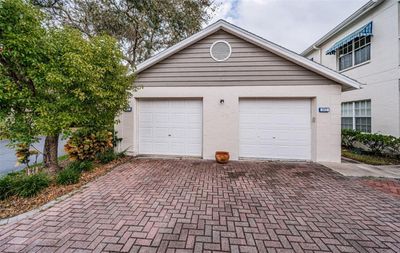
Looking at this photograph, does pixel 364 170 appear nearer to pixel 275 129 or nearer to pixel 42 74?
pixel 275 129

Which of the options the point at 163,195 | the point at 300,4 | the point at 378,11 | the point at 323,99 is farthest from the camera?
the point at 300,4

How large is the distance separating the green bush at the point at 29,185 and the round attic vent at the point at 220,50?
6655 millimetres

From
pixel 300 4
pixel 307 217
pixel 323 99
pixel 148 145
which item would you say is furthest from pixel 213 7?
pixel 307 217

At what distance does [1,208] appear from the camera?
3670 mm

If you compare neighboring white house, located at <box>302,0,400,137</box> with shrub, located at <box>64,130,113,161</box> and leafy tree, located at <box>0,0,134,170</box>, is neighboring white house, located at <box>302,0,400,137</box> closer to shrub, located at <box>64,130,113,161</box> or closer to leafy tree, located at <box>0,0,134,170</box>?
leafy tree, located at <box>0,0,134,170</box>

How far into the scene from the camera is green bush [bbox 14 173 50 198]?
4.12m

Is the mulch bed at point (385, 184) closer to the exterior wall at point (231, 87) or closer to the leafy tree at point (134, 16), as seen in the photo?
the exterior wall at point (231, 87)

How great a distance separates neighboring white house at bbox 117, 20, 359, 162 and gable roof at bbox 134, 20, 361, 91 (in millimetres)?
34

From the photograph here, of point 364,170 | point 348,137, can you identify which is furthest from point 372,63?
point 364,170

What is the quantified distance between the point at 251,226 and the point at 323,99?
6.15 meters

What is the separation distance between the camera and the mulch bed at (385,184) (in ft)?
15.3

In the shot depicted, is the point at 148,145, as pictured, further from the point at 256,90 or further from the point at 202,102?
the point at 256,90

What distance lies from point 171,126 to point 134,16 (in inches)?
290

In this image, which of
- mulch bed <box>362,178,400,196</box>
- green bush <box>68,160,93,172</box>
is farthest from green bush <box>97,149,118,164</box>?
mulch bed <box>362,178,400,196</box>
